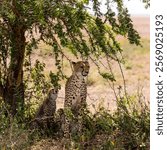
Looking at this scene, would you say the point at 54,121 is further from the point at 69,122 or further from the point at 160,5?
the point at 160,5

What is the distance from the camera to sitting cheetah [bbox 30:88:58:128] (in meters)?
9.74

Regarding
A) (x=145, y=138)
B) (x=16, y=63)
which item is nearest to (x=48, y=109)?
(x=16, y=63)

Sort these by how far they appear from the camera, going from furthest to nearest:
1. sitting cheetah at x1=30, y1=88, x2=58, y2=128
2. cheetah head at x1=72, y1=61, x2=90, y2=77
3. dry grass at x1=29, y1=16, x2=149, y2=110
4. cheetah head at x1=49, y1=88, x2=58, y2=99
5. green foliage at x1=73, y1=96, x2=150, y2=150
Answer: dry grass at x1=29, y1=16, x2=149, y2=110
cheetah head at x1=49, y1=88, x2=58, y2=99
sitting cheetah at x1=30, y1=88, x2=58, y2=128
cheetah head at x1=72, y1=61, x2=90, y2=77
green foliage at x1=73, y1=96, x2=150, y2=150

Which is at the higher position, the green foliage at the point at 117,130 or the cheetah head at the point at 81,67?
the cheetah head at the point at 81,67

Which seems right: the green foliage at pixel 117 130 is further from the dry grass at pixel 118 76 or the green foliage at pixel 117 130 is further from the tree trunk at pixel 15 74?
the dry grass at pixel 118 76

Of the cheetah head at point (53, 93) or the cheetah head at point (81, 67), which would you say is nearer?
the cheetah head at point (81, 67)

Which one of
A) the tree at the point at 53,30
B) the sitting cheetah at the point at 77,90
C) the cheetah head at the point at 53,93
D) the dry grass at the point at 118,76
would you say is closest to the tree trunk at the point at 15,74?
the tree at the point at 53,30

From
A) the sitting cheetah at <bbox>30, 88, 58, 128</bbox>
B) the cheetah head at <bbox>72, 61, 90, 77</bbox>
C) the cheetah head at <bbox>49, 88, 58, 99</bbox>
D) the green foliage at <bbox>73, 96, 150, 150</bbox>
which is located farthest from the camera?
the cheetah head at <bbox>49, 88, 58, 99</bbox>

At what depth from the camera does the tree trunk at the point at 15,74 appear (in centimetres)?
990

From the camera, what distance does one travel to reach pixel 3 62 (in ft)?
34.2

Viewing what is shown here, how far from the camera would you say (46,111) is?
980 cm

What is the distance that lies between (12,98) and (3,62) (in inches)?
23.2

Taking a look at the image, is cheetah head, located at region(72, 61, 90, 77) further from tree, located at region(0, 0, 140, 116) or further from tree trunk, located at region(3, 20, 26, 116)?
tree trunk, located at region(3, 20, 26, 116)

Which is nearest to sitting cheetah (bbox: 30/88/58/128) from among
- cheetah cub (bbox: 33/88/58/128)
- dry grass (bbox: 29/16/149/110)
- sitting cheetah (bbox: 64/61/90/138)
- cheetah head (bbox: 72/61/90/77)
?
cheetah cub (bbox: 33/88/58/128)
